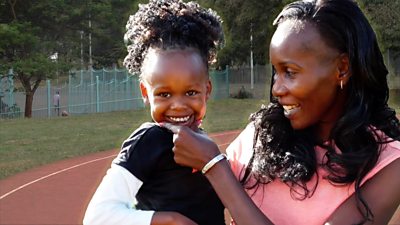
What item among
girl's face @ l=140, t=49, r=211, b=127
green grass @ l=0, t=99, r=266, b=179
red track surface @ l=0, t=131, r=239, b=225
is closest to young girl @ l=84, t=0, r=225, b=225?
girl's face @ l=140, t=49, r=211, b=127

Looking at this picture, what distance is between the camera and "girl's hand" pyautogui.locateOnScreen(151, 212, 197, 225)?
1897 mm

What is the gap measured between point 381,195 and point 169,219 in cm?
61

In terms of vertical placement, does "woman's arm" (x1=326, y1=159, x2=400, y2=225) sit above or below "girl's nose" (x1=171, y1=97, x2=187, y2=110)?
below

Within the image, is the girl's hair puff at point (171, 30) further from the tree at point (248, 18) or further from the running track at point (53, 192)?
the tree at point (248, 18)

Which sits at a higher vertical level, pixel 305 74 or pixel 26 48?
pixel 26 48

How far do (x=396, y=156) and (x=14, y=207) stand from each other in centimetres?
894

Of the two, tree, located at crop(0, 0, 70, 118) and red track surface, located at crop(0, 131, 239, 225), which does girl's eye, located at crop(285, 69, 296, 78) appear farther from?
tree, located at crop(0, 0, 70, 118)

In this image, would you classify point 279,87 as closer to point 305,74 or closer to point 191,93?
point 305,74

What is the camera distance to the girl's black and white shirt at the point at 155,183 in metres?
1.96

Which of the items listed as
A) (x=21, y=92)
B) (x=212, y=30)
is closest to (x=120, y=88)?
(x=21, y=92)

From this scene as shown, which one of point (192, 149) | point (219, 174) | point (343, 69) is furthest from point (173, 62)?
point (343, 69)

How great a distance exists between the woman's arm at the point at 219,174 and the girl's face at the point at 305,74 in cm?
25

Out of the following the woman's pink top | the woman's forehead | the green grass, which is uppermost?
the woman's forehead

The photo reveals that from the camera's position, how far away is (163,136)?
2.05 metres
